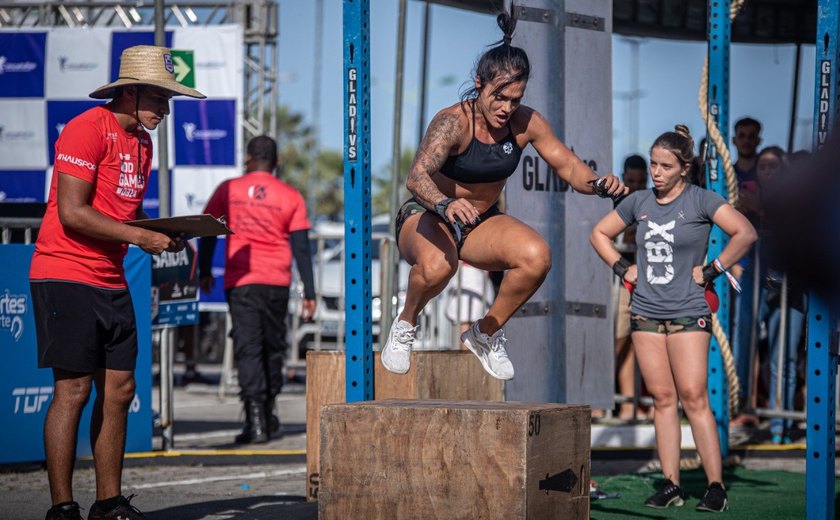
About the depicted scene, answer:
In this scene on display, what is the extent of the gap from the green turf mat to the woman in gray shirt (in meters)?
0.16

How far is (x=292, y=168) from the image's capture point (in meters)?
57.9

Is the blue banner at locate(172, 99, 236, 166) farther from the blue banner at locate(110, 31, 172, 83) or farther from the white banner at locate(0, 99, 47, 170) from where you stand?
the white banner at locate(0, 99, 47, 170)

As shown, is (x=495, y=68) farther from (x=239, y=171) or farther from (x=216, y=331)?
(x=216, y=331)

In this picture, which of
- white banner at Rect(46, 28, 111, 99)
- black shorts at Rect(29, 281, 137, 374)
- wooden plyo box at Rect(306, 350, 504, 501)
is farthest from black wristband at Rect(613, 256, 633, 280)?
white banner at Rect(46, 28, 111, 99)

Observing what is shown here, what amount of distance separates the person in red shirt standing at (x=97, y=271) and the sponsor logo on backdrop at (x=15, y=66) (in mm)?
8967

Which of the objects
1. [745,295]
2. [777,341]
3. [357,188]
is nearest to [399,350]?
[357,188]

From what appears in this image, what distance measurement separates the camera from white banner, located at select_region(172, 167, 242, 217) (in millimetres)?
13078

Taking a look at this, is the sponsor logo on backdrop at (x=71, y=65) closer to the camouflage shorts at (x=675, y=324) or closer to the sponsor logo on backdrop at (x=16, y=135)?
the sponsor logo on backdrop at (x=16, y=135)

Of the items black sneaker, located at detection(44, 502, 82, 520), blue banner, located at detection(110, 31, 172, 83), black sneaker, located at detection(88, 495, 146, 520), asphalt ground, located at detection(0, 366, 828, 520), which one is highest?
blue banner, located at detection(110, 31, 172, 83)

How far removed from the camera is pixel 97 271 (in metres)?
5.10

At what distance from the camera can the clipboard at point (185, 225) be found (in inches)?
196

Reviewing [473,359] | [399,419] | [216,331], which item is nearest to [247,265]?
[473,359]

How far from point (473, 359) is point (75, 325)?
2536 mm

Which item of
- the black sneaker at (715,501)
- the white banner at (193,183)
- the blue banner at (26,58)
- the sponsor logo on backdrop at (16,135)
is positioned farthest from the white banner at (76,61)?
the black sneaker at (715,501)
